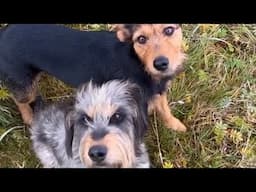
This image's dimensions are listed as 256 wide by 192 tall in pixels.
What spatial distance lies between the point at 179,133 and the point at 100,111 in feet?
3.37

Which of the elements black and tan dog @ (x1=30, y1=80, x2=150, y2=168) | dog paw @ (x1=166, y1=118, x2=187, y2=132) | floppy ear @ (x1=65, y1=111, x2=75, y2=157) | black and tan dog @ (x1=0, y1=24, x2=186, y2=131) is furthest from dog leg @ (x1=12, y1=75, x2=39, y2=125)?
dog paw @ (x1=166, y1=118, x2=187, y2=132)

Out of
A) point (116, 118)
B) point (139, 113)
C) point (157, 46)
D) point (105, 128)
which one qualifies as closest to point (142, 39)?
point (157, 46)

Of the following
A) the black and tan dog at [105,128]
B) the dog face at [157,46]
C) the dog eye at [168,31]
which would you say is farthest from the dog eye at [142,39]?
the black and tan dog at [105,128]

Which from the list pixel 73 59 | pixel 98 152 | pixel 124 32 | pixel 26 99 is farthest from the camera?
pixel 26 99

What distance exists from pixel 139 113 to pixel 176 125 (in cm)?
78

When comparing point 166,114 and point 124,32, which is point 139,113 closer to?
point 124,32

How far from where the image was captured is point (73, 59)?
3.73m

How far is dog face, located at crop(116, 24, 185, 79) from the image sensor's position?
133 inches
